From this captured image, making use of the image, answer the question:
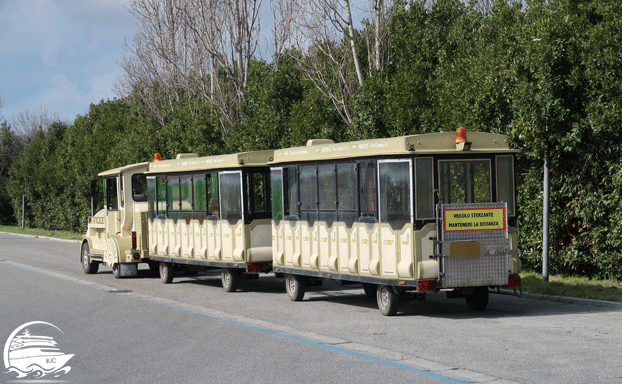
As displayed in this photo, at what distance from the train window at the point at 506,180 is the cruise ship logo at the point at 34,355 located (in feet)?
23.3

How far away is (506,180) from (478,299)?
1.99m

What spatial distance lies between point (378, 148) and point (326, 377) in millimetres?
5375

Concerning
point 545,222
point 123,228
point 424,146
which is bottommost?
point 123,228

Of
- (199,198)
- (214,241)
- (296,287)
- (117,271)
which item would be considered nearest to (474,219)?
(296,287)

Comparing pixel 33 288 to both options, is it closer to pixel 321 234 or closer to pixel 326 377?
pixel 321 234

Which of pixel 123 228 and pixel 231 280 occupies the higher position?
pixel 123 228

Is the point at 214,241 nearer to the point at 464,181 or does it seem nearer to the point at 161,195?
the point at 161,195

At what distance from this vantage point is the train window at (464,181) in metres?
12.4

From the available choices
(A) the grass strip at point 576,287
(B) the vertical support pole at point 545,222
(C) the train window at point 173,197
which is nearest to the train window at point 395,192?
(A) the grass strip at point 576,287

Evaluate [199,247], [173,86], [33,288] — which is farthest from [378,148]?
[173,86]

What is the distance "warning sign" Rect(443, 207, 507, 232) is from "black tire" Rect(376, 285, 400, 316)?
4.55 ft

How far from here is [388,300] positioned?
12758mm

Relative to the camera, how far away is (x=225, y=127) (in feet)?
106

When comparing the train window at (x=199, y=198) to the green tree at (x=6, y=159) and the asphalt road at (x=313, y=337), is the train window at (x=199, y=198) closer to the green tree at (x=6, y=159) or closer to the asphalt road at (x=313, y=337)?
the asphalt road at (x=313, y=337)
